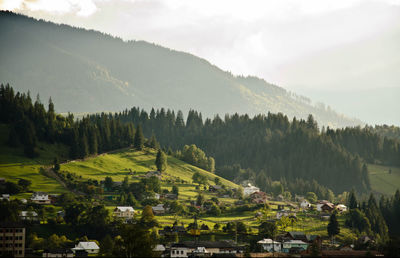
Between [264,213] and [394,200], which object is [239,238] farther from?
[394,200]

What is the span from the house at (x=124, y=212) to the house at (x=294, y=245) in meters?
38.4

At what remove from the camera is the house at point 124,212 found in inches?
5812

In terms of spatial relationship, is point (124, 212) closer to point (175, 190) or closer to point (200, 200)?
point (200, 200)

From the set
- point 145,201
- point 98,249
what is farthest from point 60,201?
point 98,249

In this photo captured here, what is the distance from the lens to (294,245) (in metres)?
129

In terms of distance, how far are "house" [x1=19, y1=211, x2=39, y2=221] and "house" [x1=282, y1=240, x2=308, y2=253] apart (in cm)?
5175

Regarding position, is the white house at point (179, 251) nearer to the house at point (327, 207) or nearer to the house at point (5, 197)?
the house at point (5, 197)

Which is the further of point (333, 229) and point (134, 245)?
point (333, 229)

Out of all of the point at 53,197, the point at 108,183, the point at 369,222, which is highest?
the point at 108,183

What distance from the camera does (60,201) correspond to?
152 meters

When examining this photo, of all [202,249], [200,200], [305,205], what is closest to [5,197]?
[202,249]

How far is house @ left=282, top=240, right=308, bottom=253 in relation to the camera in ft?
417

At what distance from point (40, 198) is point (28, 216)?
1458cm

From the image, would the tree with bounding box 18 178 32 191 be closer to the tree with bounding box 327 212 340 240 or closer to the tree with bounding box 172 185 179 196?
the tree with bounding box 172 185 179 196
